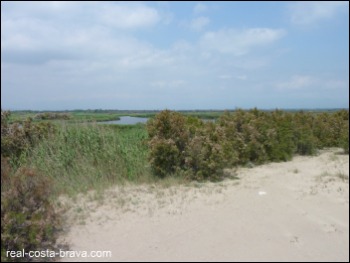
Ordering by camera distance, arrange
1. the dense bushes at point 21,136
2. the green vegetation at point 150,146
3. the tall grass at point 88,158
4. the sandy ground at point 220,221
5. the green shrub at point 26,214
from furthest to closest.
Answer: the dense bushes at point 21,136, the green vegetation at point 150,146, the tall grass at point 88,158, the sandy ground at point 220,221, the green shrub at point 26,214

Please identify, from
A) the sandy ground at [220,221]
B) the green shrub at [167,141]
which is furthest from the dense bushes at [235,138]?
the sandy ground at [220,221]

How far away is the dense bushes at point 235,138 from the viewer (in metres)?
7.83

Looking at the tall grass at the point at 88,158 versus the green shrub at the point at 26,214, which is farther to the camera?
the tall grass at the point at 88,158

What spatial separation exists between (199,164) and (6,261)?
4.56m

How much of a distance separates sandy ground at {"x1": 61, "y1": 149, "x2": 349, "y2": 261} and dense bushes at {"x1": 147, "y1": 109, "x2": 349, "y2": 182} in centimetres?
77

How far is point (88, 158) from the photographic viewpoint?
808 cm

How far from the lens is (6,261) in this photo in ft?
13.1

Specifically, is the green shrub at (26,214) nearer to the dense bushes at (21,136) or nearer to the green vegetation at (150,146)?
the green vegetation at (150,146)

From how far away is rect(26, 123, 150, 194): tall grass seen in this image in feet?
23.4

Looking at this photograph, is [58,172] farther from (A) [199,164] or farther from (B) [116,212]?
(A) [199,164]

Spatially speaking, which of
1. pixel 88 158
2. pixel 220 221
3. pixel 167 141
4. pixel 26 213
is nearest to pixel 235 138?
pixel 167 141

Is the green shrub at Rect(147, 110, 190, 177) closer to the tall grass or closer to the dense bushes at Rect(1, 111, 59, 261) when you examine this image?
the tall grass

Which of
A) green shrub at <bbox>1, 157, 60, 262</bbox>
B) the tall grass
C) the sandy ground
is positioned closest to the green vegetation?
the tall grass

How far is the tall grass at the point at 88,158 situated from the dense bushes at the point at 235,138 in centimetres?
62
